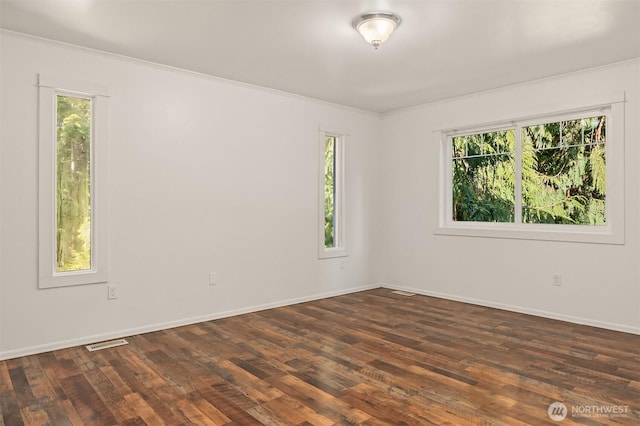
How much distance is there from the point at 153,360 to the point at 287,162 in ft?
8.88

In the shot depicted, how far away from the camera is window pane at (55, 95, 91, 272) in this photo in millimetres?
3678

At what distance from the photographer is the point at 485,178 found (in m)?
5.34

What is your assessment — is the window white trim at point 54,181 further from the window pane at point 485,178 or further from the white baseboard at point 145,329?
the window pane at point 485,178

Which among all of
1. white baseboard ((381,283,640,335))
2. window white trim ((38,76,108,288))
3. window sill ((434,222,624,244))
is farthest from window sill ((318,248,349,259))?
window white trim ((38,76,108,288))

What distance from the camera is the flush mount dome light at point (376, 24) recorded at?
3.05 metres

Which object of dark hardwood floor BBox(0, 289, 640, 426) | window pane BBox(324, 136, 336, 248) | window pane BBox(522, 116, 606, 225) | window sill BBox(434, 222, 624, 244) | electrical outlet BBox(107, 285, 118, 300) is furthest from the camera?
window pane BBox(324, 136, 336, 248)

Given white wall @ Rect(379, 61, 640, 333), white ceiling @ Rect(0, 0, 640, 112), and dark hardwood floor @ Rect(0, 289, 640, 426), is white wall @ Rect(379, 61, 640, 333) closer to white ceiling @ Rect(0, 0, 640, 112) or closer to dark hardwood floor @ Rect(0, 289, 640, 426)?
white ceiling @ Rect(0, 0, 640, 112)

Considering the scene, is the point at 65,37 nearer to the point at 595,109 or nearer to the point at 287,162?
the point at 287,162

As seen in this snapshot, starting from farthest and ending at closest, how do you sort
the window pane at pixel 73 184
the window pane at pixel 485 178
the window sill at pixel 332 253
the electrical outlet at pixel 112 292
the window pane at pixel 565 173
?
the window sill at pixel 332 253 → the window pane at pixel 485 178 → the window pane at pixel 565 173 → the electrical outlet at pixel 112 292 → the window pane at pixel 73 184

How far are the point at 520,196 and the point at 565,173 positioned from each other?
1.72ft

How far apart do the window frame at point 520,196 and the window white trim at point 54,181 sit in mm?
3925

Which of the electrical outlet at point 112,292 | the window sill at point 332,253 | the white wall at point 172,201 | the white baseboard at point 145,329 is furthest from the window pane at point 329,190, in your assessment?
the electrical outlet at point 112,292

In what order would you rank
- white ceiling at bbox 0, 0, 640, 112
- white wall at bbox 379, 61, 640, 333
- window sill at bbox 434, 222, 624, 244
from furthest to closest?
window sill at bbox 434, 222, 624, 244 → white wall at bbox 379, 61, 640, 333 → white ceiling at bbox 0, 0, 640, 112

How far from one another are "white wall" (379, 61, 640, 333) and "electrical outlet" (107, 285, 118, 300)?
12.1ft
